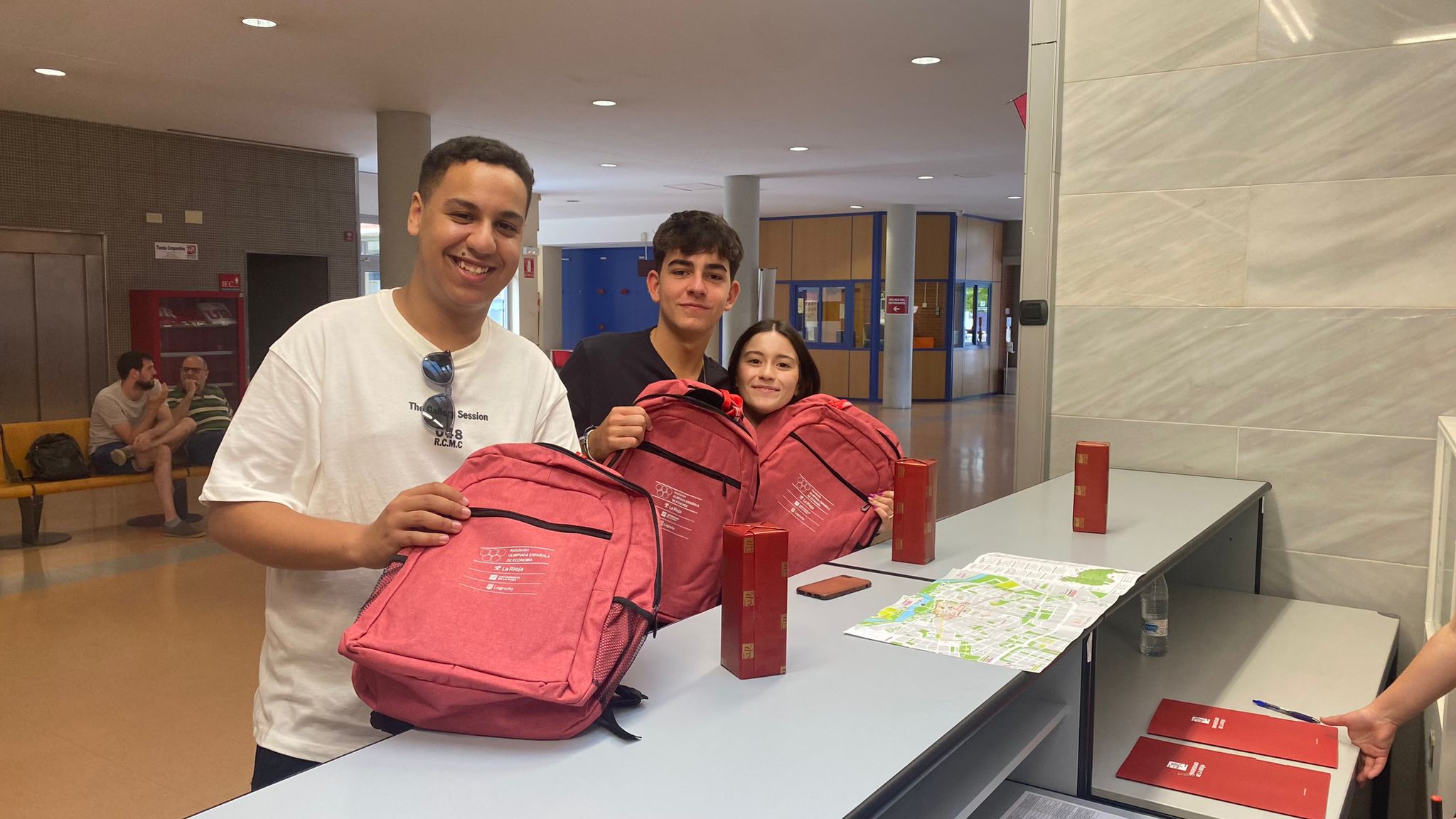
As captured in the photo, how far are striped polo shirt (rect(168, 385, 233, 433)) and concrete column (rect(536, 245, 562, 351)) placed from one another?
15703 millimetres

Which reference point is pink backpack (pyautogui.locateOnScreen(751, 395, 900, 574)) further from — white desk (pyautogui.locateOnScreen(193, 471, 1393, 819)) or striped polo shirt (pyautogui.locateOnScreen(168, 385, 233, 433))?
striped polo shirt (pyautogui.locateOnScreen(168, 385, 233, 433))

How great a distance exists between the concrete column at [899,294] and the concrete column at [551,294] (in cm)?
978

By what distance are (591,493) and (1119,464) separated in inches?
108

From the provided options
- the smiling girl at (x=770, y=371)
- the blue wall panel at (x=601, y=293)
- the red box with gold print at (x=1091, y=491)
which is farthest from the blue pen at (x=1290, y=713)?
the blue wall panel at (x=601, y=293)

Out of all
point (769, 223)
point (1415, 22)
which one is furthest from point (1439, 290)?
point (769, 223)

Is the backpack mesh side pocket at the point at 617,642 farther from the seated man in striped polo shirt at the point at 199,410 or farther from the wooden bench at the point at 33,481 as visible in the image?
the seated man in striped polo shirt at the point at 199,410

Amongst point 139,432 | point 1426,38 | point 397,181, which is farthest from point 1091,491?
point 397,181

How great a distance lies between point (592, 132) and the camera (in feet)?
32.8

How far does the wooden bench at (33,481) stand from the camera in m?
6.48

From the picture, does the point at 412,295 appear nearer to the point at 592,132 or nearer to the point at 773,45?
the point at 773,45

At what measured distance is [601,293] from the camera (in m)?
24.0

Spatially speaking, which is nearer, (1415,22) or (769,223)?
(1415,22)

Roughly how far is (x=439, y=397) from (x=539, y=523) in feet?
1.09

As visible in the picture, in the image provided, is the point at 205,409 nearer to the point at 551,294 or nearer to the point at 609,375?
the point at 609,375
